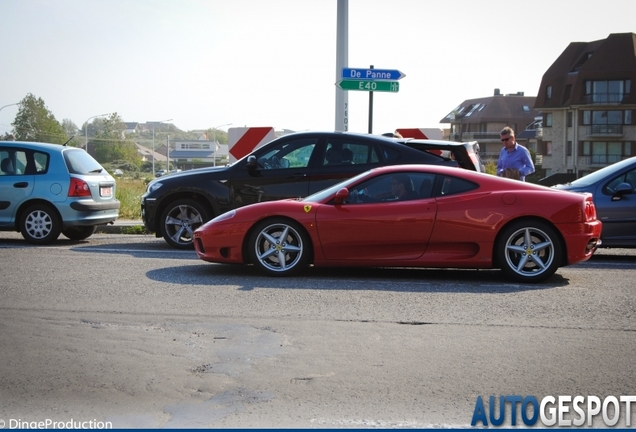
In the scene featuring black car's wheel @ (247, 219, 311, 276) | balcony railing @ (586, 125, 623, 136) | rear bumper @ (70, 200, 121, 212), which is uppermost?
balcony railing @ (586, 125, 623, 136)

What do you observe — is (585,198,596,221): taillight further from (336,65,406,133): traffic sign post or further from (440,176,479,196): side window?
(336,65,406,133): traffic sign post

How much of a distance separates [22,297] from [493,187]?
504cm

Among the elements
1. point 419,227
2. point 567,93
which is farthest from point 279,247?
point 567,93

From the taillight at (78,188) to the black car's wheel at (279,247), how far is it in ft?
16.2

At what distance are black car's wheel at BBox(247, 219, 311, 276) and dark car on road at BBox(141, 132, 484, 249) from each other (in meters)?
2.60

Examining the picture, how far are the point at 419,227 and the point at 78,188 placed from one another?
6462 millimetres

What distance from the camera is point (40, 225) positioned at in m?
13.5

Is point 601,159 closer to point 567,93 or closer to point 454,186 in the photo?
point 567,93

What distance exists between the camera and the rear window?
13.8 metres

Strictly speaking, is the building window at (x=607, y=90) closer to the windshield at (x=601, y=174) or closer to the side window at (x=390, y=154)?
the windshield at (x=601, y=174)

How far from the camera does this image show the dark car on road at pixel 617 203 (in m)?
11.4

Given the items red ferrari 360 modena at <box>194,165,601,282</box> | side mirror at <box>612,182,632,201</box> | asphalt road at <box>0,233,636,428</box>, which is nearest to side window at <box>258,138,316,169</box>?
red ferrari 360 modena at <box>194,165,601,282</box>

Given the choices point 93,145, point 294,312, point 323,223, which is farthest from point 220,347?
point 93,145

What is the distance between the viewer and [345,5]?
18453mm
